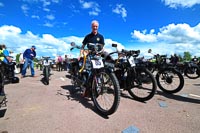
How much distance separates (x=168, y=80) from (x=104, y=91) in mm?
2855

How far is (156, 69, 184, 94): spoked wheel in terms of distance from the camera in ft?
18.1

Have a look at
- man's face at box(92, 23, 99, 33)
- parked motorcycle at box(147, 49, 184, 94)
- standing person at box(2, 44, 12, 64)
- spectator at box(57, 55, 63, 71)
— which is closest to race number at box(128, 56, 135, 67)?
man's face at box(92, 23, 99, 33)

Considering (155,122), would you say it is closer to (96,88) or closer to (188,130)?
(188,130)

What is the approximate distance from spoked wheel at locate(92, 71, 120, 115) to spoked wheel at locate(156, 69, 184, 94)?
2.49 metres

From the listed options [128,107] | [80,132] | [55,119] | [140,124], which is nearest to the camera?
[80,132]

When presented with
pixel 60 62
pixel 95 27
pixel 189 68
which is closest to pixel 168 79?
pixel 95 27

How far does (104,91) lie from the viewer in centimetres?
379

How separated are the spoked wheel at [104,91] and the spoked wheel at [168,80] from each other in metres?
2.49

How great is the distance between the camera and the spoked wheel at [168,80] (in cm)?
552

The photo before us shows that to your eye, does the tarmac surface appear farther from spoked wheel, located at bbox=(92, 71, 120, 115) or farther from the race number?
the race number

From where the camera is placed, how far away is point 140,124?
298 cm

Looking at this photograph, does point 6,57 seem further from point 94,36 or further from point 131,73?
point 131,73

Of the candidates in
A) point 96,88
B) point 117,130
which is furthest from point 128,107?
point 117,130

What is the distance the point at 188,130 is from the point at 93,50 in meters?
2.49
